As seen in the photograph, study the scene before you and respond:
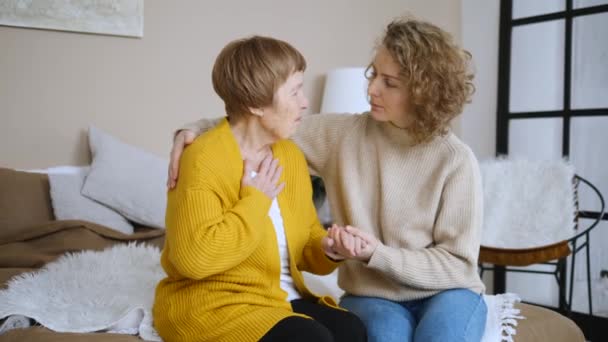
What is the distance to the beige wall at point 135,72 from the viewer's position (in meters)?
2.53

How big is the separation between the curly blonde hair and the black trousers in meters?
0.51

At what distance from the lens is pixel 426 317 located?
1389mm

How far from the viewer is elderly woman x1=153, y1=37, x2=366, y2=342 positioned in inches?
47.4

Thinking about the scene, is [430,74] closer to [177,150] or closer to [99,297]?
[177,150]

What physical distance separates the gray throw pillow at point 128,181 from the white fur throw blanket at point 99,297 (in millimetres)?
386

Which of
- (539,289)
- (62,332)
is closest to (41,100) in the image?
(62,332)

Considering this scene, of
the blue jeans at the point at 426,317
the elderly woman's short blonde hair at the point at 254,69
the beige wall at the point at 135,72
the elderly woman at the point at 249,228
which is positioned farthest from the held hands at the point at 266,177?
the beige wall at the point at 135,72

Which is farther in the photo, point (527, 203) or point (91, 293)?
point (527, 203)

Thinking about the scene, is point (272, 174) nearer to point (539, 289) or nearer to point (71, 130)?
point (71, 130)

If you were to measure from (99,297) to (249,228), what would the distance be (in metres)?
0.56

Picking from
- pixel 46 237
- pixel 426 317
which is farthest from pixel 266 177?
pixel 46 237

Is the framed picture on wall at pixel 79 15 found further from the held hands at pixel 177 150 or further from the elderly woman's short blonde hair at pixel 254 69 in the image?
the elderly woman's short blonde hair at pixel 254 69

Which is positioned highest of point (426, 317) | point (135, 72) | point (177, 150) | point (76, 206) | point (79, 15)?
point (79, 15)

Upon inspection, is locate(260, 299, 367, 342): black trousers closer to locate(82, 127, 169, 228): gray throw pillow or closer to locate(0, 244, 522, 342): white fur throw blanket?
locate(0, 244, 522, 342): white fur throw blanket
